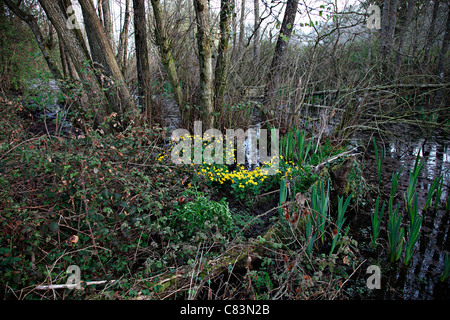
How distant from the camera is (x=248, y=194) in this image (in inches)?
145

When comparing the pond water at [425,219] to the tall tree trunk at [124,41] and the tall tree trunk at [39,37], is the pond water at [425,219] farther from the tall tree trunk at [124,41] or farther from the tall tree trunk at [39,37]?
the tall tree trunk at [124,41]

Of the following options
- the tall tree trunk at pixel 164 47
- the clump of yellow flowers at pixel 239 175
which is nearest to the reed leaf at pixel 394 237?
the clump of yellow flowers at pixel 239 175

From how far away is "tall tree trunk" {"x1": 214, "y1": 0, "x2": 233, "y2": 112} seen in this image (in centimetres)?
427

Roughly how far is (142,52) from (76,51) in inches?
42.6

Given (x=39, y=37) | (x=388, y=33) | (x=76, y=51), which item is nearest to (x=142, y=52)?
(x=76, y=51)

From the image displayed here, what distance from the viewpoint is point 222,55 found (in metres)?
4.57

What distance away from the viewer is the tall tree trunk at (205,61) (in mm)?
3980

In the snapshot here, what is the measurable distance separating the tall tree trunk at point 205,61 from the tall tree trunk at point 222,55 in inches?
11.9

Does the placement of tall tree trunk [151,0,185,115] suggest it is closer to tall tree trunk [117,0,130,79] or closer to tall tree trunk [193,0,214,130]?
tall tree trunk [193,0,214,130]

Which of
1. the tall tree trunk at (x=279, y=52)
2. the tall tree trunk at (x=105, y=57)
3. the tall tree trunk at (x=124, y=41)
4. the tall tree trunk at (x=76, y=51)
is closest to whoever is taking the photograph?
the tall tree trunk at (x=76, y=51)

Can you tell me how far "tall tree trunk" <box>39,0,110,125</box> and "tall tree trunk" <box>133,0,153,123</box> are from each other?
0.71 metres

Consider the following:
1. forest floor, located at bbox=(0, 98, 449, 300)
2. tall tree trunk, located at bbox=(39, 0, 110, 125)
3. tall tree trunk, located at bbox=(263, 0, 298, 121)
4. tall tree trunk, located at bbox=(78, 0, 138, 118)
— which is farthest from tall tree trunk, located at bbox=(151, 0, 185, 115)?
forest floor, located at bbox=(0, 98, 449, 300)

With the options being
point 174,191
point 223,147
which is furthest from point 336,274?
point 223,147

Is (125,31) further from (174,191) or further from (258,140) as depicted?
(174,191)
